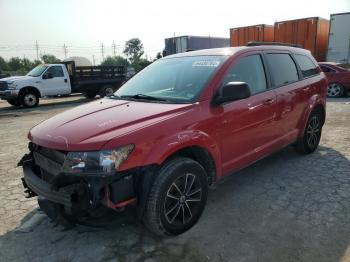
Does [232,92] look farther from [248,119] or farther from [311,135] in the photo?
[311,135]

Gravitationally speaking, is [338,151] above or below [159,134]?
below

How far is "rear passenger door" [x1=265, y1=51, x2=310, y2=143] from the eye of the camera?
4.35m

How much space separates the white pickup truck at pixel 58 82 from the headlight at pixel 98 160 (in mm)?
12569

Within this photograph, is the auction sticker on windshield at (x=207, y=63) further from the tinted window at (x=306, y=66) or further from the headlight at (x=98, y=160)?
the tinted window at (x=306, y=66)

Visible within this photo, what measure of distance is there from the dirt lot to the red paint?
458mm

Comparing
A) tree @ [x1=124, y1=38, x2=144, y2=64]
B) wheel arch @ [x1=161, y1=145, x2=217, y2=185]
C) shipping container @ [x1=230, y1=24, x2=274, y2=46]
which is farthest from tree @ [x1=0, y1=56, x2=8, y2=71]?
wheel arch @ [x1=161, y1=145, x2=217, y2=185]

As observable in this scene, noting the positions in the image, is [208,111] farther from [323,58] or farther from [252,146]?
[323,58]

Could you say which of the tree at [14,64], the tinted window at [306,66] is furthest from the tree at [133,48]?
the tinted window at [306,66]

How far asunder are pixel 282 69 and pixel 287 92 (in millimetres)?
354

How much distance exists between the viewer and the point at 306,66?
17.3ft

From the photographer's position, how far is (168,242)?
3037mm

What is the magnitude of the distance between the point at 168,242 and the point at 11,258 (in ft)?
4.65

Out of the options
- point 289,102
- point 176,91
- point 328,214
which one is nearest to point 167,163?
point 176,91

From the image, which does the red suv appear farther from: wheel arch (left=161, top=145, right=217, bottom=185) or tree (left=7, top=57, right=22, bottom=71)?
tree (left=7, top=57, right=22, bottom=71)
